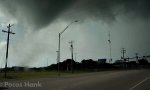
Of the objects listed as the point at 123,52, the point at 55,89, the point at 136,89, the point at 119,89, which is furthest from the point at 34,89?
the point at 123,52

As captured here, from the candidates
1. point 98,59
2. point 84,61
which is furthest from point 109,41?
point 98,59

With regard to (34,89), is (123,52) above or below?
above

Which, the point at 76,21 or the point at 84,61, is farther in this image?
the point at 84,61

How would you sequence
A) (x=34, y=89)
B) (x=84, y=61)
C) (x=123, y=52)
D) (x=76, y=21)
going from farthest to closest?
(x=84, y=61)
(x=123, y=52)
(x=76, y=21)
(x=34, y=89)

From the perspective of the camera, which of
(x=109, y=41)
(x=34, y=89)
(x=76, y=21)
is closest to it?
(x=34, y=89)

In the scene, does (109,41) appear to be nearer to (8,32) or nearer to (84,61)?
(84,61)

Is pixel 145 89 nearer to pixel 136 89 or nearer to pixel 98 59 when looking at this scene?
pixel 136 89

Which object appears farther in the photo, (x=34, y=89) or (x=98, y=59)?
(x=98, y=59)

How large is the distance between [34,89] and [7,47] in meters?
36.1

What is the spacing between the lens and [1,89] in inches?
690

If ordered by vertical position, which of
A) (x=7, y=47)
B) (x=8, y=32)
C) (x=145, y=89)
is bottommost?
(x=145, y=89)

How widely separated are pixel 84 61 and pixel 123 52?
32574 millimetres

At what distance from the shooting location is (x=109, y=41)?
127 metres

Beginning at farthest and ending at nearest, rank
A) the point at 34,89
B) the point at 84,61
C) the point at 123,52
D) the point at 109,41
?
the point at 84,61 < the point at 123,52 < the point at 109,41 < the point at 34,89
